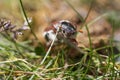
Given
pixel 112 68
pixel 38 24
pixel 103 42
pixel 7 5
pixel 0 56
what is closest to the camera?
pixel 112 68

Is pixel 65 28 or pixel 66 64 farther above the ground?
pixel 65 28

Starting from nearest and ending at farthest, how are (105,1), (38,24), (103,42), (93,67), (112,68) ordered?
(112,68), (93,67), (103,42), (38,24), (105,1)

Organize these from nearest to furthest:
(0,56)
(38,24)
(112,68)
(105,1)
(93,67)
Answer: (112,68) → (93,67) → (0,56) → (38,24) → (105,1)

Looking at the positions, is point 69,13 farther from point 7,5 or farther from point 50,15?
point 7,5

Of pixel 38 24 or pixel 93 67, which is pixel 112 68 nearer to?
pixel 93 67

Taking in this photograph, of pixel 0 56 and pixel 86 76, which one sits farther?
pixel 0 56

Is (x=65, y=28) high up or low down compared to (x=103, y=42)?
up

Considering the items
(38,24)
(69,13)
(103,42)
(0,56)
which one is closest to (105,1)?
(69,13)

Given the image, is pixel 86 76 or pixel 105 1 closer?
pixel 86 76

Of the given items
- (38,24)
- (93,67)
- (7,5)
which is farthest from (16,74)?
(7,5)
